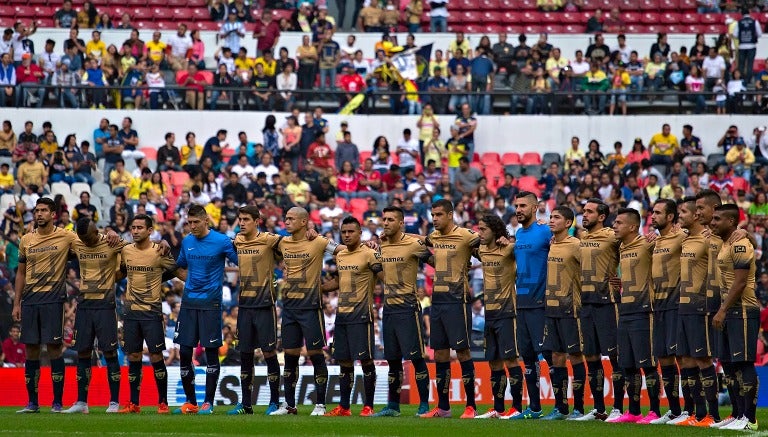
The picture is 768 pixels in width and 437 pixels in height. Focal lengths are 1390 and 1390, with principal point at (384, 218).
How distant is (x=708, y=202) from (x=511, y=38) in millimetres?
21483

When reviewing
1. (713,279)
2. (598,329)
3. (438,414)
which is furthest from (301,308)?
(713,279)

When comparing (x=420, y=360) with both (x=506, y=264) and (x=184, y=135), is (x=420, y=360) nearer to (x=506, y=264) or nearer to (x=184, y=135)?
(x=506, y=264)

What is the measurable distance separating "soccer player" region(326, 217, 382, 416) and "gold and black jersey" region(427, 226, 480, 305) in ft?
2.68

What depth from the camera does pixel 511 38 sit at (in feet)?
123

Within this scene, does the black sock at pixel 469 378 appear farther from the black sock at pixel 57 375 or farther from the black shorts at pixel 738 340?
the black sock at pixel 57 375

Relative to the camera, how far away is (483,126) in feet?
112

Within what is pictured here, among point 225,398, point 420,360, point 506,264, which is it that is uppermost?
point 506,264

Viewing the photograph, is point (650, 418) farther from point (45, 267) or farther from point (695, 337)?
point (45, 267)

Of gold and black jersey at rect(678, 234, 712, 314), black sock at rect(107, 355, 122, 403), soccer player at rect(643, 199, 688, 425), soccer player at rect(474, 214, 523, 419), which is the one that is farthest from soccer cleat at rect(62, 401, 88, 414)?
gold and black jersey at rect(678, 234, 712, 314)

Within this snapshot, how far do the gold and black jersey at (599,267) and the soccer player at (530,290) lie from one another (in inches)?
22.2

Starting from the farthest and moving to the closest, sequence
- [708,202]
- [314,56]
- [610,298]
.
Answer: [314,56]
[610,298]
[708,202]

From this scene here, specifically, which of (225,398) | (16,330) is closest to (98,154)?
(16,330)

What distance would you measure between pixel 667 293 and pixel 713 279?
0.80 meters

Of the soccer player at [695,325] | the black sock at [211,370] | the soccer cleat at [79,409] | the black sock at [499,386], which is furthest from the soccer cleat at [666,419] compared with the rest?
the soccer cleat at [79,409]
